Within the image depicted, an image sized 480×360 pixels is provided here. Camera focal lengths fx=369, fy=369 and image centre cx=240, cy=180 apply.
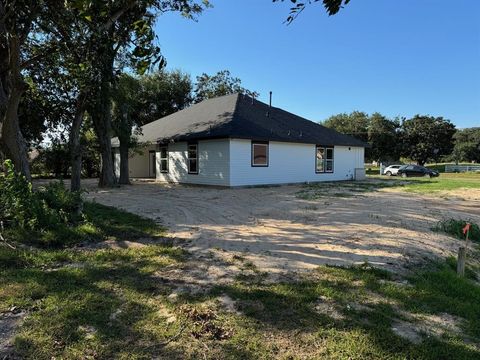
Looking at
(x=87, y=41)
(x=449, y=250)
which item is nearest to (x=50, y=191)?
(x=87, y=41)

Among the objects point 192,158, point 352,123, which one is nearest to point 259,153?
point 192,158

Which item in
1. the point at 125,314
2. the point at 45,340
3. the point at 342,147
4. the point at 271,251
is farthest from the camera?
the point at 342,147

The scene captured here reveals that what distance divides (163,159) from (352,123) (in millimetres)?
38845

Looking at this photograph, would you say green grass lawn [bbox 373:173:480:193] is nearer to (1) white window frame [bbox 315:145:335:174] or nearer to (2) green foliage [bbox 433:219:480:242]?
(1) white window frame [bbox 315:145:335:174]

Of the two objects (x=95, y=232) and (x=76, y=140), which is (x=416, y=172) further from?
(x=95, y=232)

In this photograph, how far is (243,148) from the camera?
17344mm

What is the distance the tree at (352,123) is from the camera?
51.6 meters

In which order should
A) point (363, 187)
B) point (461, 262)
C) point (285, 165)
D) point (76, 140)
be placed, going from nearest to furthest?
point (461, 262)
point (76, 140)
point (363, 187)
point (285, 165)

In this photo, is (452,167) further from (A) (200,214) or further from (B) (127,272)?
(B) (127,272)

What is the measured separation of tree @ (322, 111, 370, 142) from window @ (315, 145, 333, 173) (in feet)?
96.5

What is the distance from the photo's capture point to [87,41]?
259 inches

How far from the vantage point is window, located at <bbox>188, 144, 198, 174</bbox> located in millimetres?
18625

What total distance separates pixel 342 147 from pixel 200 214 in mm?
16640

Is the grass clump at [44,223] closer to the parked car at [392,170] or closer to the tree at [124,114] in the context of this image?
the tree at [124,114]
